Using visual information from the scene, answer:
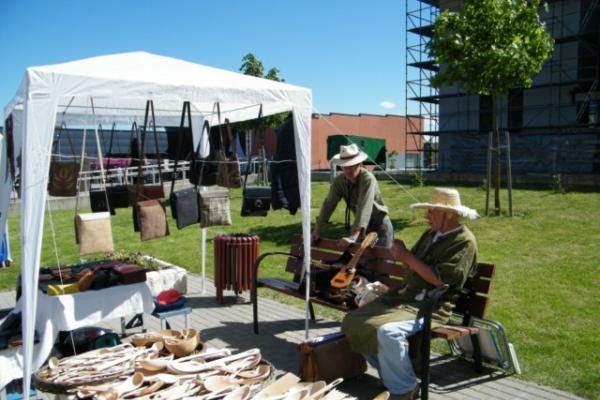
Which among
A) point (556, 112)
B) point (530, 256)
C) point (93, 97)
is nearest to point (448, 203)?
point (93, 97)

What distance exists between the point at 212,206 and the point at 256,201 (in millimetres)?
564

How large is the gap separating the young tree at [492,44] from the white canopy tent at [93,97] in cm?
562

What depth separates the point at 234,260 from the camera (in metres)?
6.73

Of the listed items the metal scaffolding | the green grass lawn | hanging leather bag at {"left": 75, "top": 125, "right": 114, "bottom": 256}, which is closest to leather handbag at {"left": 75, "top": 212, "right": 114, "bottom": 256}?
hanging leather bag at {"left": 75, "top": 125, "right": 114, "bottom": 256}

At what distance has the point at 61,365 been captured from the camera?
3.72m

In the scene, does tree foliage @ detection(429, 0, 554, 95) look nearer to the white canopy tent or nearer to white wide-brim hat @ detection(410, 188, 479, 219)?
the white canopy tent

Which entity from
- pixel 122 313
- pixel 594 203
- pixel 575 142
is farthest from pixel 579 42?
pixel 122 313

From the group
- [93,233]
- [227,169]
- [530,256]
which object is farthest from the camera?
[530,256]

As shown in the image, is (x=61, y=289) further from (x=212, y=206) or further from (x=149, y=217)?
(x=212, y=206)

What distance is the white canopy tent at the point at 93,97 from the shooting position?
351 cm

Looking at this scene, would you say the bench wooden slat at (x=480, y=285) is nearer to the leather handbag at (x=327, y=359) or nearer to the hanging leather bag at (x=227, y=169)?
the leather handbag at (x=327, y=359)

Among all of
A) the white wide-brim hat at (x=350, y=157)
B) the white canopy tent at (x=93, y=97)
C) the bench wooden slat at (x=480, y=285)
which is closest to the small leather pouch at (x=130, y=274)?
the white canopy tent at (x=93, y=97)

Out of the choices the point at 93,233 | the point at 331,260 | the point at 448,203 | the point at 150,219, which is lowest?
the point at 331,260

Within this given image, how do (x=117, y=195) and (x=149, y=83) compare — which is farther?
(x=117, y=195)
